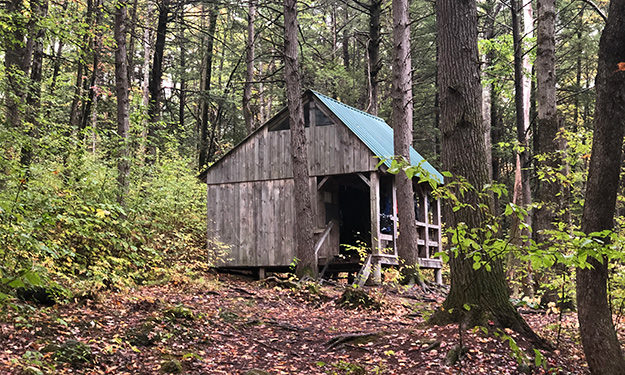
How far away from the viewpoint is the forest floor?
5617 millimetres

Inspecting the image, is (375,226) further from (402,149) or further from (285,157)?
(285,157)

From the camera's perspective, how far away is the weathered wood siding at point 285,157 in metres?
14.7

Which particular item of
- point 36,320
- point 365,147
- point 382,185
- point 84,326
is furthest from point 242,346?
point 382,185

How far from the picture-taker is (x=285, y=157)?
15375mm

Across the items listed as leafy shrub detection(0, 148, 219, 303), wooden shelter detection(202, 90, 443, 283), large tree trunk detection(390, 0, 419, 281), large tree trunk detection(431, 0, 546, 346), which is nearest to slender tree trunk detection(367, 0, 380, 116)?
wooden shelter detection(202, 90, 443, 283)

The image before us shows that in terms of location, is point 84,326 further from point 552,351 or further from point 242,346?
point 552,351

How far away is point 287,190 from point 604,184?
10941 mm

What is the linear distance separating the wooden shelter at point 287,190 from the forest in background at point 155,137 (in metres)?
0.98

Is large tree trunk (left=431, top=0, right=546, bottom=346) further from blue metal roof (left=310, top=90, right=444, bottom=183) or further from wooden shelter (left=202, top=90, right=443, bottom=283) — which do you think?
wooden shelter (left=202, top=90, right=443, bottom=283)

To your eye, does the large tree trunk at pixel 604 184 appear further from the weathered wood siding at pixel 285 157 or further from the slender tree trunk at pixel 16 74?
the slender tree trunk at pixel 16 74

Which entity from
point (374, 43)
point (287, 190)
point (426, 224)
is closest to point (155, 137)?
point (287, 190)

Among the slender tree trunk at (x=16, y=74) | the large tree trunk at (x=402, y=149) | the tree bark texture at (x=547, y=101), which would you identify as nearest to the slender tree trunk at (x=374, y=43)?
the large tree trunk at (x=402, y=149)

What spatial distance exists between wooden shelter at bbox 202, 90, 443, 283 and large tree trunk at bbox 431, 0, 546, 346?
7.33 m

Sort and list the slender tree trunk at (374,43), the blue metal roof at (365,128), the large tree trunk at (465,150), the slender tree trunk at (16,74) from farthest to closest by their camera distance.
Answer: the slender tree trunk at (374,43) → the blue metal roof at (365,128) → the slender tree trunk at (16,74) → the large tree trunk at (465,150)
